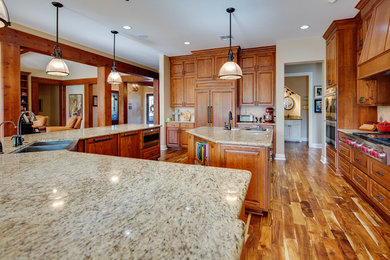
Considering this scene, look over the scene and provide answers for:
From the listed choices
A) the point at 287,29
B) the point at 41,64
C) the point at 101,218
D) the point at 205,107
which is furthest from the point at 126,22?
the point at 41,64

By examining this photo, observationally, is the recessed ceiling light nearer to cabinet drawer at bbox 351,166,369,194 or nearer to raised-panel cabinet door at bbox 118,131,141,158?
cabinet drawer at bbox 351,166,369,194

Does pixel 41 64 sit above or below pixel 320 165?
above

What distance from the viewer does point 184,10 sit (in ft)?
10.9

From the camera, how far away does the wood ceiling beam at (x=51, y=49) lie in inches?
142

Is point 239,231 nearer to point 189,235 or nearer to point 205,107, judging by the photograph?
point 189,235

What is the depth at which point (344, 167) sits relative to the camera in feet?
10.8

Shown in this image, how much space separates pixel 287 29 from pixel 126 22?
10.2 feet

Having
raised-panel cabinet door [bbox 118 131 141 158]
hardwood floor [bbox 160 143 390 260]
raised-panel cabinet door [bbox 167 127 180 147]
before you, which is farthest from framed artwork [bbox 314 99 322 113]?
raised-panel cabinet door [bbox 118 131 141 158]

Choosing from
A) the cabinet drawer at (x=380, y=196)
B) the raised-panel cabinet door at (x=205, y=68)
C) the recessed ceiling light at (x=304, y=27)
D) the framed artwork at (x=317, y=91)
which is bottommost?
the cabinet drawer at (x=380, y=196)

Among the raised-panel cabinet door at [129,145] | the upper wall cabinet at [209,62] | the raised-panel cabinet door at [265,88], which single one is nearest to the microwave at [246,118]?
the raised-panel cabinet door at [265,88]

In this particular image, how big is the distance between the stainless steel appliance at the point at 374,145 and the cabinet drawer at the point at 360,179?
0.30 m

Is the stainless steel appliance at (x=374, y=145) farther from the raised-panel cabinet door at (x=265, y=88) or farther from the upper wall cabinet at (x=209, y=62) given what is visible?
the upper wall cabinet at (x=209, y=62)

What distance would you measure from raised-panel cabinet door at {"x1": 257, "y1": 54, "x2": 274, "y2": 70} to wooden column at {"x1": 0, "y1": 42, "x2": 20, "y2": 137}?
501cm

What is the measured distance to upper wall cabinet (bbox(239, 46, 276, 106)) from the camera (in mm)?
5039
